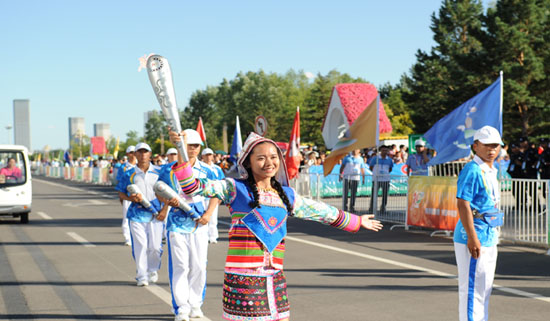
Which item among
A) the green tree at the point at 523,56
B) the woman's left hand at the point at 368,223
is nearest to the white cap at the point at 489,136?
the woman's left hand at the point at 368,223

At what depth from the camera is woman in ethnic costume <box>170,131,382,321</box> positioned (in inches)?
154

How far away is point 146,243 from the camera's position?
831cm

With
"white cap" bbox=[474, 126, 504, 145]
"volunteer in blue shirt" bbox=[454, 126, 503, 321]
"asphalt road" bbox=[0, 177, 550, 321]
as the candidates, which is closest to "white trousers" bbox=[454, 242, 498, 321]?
"volunteer in blue shirt" bbox=[454, 126, 503, 321]

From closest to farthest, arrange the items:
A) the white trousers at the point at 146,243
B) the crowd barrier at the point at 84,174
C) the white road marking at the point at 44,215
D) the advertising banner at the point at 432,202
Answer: the white trousers at the point at 146,243 → the advertising banner at the point at 432,202 → the white road marking at the point at 44,215 → the crowd barrier at the point at 84,174

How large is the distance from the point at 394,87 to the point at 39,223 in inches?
2953

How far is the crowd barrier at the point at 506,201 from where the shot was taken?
11164 mm

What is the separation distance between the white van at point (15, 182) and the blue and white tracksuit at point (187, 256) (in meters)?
12.1

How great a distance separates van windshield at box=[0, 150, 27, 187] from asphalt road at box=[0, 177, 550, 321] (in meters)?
3.94

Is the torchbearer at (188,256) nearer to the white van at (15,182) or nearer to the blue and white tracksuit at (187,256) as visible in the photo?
the blue and white tracksuit at (187,256)

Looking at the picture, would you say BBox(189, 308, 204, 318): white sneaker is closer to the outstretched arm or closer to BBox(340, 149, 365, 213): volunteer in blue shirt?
the outstretched arm

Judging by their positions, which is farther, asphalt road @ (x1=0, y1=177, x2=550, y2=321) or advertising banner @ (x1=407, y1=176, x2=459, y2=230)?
advertising banner @ (x1=407, y1=176, x2=459, y2=230)

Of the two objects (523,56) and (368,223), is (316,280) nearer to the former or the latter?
(368,223)

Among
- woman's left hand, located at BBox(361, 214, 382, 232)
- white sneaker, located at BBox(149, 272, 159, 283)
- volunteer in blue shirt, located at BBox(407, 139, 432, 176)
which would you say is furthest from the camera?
volunteer in blue shirt, located at BBox(407, 139, 432, 176)

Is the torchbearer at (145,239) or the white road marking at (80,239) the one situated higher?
the torchbearer at (145,239)
